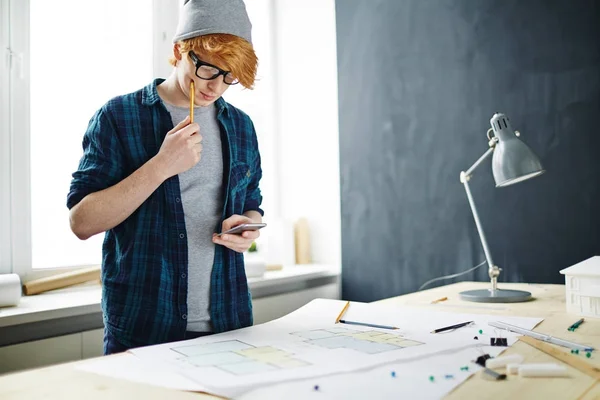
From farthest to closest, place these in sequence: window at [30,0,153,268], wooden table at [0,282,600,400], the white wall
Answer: the white wall, window at [30,0,153,268], wooden table at [0,282,600,400]

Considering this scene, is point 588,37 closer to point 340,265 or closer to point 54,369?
point 340,265

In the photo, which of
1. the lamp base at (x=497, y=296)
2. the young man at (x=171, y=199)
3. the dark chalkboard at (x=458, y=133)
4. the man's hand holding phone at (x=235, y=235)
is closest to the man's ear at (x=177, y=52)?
the young man at (x=171, y=199)

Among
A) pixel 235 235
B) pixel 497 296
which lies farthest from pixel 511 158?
pixel 235 235

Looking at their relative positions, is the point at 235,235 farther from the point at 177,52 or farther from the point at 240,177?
the point at 177,52

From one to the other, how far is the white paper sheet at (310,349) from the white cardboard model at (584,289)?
169 mm

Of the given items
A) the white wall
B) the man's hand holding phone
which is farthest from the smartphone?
the white wall

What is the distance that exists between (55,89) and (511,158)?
64.3 inches

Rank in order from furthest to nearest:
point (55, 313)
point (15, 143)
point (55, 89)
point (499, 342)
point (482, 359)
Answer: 1. point (55, 89)
2. point (15, 143)
3. point (55, 313)
4. point (499, 342)
5. point (482, 359)

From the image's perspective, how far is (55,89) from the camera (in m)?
2.10

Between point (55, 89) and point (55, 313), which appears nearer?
point (55, 313)

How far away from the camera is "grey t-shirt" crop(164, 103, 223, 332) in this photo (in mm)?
1319

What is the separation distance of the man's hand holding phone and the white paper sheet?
204 mm

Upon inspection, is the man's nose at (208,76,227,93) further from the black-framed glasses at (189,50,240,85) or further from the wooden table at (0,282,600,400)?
the wooden table at (0,282,600,400)

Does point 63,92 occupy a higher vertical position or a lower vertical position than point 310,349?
higher
